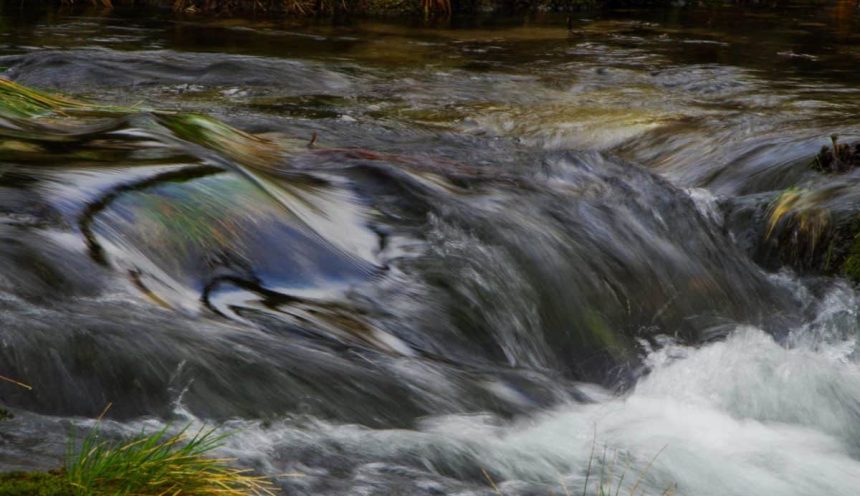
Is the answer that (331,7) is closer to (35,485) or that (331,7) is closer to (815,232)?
(815,232)

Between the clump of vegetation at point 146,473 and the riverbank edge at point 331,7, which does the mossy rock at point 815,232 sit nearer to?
the clump of vegetation at point 146,473

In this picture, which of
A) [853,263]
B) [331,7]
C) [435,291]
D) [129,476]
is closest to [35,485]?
[129,476]

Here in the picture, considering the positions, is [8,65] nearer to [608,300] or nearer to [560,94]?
[560,94]

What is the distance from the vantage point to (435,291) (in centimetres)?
514

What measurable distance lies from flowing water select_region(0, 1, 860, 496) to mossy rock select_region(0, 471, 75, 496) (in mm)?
287

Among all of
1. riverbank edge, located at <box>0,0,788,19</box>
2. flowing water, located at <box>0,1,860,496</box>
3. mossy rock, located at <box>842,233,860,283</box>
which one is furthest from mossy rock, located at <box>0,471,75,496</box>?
riverbank edge, located at <box>0,0,788,19</box>

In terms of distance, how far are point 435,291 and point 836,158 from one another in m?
3.10

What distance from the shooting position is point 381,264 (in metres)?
5.34

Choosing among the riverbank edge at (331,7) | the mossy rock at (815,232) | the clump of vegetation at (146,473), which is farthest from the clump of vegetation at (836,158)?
the riverbank edge at (331,7)

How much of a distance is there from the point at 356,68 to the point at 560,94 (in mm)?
2182

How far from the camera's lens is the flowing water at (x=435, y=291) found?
3545 millimetres

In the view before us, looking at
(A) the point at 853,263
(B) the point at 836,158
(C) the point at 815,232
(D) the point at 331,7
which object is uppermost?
(D) the point at 331,7

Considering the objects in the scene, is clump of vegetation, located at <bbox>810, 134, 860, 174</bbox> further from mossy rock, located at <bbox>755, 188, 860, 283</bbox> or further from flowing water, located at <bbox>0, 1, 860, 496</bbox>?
mossy rock, located at <bbox>755, 188, 860, 283</bbox>

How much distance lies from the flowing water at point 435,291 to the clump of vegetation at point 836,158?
114 mm
